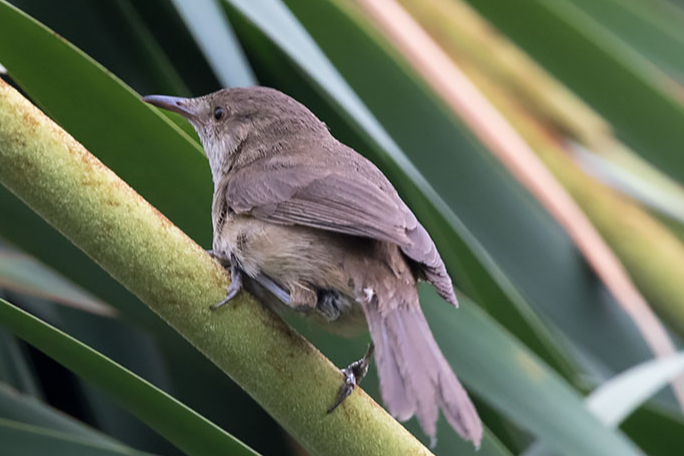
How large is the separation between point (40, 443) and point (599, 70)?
4.91 ft

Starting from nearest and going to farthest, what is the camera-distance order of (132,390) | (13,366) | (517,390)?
(132,390) < (517,390) < (13,366)

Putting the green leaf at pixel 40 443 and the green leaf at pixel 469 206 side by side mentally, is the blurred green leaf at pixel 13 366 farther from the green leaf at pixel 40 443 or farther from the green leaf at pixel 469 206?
the green leaf at pixel 469 206

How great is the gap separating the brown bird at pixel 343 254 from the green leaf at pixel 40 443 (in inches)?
14.1

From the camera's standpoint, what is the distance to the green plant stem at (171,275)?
1.12 meters

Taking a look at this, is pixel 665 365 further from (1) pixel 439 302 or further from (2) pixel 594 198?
(2) pixel 594 198

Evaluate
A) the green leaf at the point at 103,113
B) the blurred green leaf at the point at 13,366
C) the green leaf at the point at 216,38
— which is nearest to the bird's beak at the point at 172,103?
the green leaf at the point at 216,38

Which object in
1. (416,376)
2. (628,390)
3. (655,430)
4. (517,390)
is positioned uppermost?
(416,376)

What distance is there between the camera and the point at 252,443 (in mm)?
2146

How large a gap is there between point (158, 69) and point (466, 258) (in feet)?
2.68

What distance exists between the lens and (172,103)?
2039 mm

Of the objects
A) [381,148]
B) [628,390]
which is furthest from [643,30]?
[628,390]

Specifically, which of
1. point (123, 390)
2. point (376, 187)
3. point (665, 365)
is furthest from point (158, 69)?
point (665, 365)

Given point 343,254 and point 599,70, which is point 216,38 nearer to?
point 343,254

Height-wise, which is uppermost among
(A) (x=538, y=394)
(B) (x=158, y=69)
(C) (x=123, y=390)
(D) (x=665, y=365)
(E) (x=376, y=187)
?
(B) (x=158, y=69)
